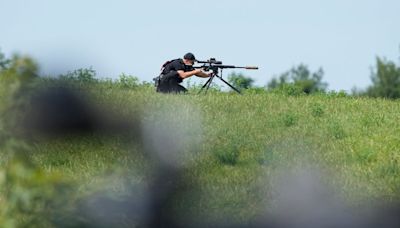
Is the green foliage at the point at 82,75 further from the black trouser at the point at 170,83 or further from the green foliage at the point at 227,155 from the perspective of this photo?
the green foliage at the point at 227,155

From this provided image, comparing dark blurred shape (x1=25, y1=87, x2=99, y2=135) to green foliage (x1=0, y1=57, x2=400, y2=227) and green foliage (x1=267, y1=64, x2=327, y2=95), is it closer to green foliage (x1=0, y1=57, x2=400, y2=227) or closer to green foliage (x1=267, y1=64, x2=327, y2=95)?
green foliage (x1=0, y1=57, x2=400, y2=227)

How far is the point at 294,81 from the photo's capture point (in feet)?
348

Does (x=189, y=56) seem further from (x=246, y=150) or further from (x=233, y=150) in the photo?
(x=233, y=150)

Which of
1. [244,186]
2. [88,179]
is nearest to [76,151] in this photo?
[88,179]

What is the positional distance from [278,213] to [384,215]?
1.69 meters

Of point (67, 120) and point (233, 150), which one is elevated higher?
point (67, 120)

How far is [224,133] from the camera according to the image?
740 inches

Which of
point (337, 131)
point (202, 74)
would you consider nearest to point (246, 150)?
point (337, 131)

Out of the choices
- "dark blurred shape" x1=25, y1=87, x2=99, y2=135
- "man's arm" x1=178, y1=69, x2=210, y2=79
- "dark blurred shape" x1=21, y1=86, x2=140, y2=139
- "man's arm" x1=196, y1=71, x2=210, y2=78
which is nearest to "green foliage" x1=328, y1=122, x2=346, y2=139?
"dark blurred shape" x1=21, y1=86, x2=140, y2=139

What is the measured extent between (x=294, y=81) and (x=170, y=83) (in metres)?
82.0

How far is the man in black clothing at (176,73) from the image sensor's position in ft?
82.4

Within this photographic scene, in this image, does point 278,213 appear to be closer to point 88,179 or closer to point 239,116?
point 88,179

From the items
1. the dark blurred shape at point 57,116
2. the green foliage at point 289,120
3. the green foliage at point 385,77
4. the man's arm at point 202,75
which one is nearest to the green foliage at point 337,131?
the green foliage at point 289,120

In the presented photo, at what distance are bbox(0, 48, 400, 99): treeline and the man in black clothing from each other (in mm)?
3189
